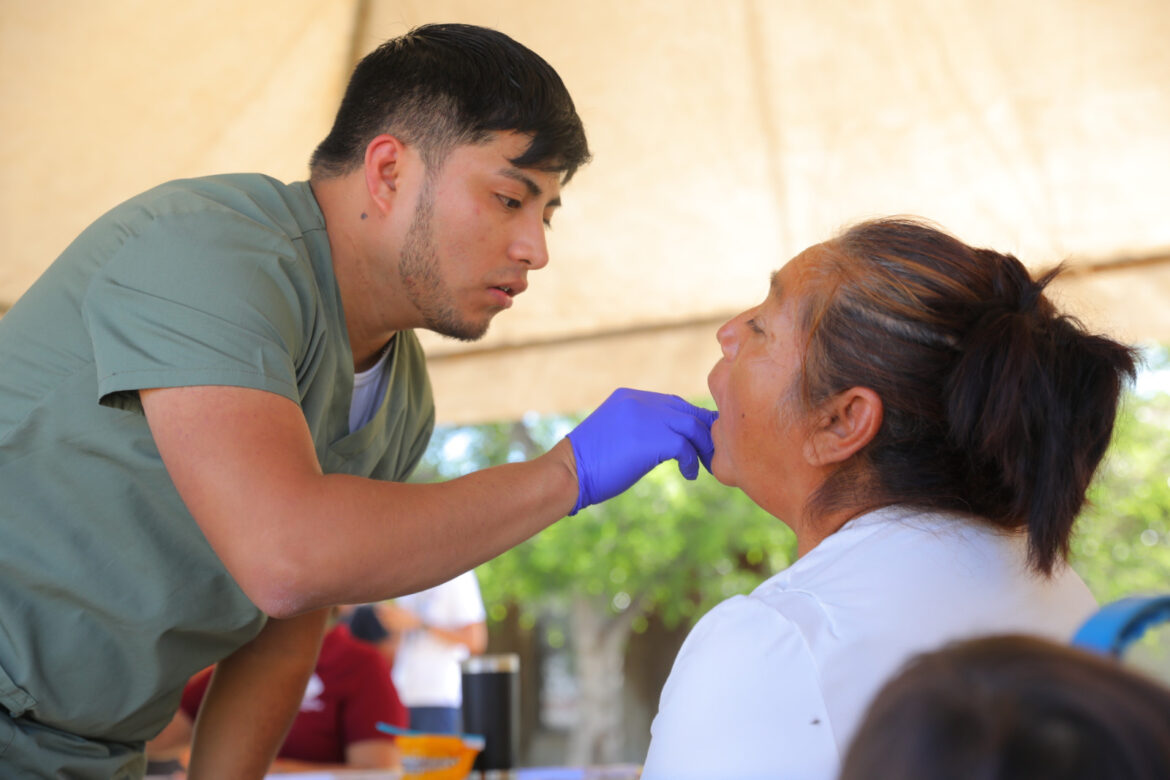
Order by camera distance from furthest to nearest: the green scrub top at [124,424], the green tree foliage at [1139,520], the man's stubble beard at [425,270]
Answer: the green tree foliage at [1139,520], the man's stubble beard at [425,270], the green scrub top at [124,424]

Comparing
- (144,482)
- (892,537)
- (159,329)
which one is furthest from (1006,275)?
(144,482)

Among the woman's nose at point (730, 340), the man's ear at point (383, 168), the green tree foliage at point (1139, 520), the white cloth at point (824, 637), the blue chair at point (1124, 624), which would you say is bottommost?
the green tree foliage at point (1139, 520)

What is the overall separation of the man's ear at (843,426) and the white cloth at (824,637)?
0.57ft

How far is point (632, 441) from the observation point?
1541mm

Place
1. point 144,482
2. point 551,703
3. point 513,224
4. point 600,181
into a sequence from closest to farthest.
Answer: point 144,482 → point 513,224 → point 600,181 → point 551,703

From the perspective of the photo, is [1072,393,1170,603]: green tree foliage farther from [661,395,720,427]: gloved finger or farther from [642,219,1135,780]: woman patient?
[642,219,1135,780]: woman patient

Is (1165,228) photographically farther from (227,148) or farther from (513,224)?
(227,148)

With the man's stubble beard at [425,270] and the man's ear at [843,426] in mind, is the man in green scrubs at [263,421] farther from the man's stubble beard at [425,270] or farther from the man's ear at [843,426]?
the man's ear at [843,426]

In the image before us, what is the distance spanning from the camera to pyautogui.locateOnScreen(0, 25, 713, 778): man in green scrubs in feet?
4.17

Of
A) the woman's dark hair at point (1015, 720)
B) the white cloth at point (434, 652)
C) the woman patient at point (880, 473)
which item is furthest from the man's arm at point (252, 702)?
the white cloth at point (434, 652)

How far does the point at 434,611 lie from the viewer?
16.4 ft

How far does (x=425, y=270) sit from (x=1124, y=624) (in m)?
1.37

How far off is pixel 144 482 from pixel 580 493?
0.64m

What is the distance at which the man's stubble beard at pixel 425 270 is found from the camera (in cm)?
175
